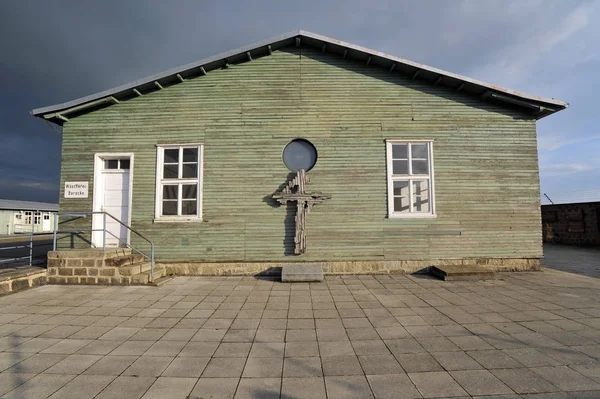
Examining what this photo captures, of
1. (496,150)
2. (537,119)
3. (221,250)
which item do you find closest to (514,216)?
(496,150)

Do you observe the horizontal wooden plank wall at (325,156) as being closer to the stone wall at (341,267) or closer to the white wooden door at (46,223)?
the stone wall at (341,267)

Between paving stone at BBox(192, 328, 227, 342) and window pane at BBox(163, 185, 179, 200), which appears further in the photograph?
window pane at BBox(163, 185, 179, 200)

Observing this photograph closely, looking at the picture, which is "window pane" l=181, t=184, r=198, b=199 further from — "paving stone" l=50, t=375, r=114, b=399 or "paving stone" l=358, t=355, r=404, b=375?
"paving stone" l=358, t=355, r=404, b=375

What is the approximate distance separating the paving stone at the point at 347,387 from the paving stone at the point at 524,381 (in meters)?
1.43

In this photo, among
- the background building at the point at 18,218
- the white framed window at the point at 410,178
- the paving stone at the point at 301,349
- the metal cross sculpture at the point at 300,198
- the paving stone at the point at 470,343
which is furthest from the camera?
the background building at the point at 18,218

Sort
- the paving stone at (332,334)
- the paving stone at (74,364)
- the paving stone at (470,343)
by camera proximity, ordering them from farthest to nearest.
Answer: the paving stone at (332,334), the paving stone at (470,343), the paving stone at (74,364)

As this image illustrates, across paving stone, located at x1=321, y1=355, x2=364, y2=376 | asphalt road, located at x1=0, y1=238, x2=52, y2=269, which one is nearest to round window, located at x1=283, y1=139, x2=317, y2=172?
A: paving stone, located at x1=321, y1=355, x2=364, y2=376

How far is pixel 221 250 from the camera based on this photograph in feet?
25.4

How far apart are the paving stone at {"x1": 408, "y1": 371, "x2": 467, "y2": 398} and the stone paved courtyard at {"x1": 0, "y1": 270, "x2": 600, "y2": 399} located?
0.05 feet

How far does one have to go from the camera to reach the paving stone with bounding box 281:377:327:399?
2.60 metres

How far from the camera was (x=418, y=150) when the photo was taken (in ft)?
26.8

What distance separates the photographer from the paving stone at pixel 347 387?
261 cm

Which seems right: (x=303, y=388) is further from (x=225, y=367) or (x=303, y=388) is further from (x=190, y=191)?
(x=190, y=191)

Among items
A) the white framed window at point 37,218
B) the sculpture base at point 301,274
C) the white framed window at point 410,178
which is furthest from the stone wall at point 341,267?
the white framed window at point 37,218
